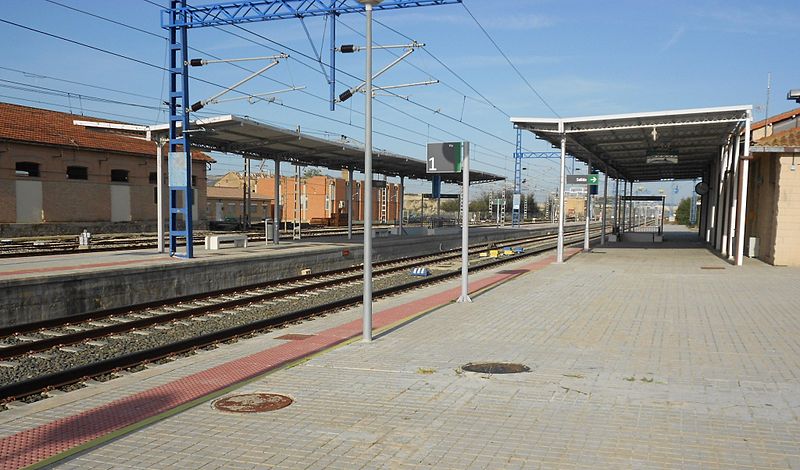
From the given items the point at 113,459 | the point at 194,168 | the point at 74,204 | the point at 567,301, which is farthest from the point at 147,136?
the point at 194,168

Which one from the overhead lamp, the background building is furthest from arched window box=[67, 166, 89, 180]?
the overhead lamp

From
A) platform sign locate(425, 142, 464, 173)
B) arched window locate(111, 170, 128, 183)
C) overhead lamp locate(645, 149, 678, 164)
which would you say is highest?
overhead lamp locate(645, 149, 678, 164)

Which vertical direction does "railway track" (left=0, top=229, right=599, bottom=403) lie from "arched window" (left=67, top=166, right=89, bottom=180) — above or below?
below

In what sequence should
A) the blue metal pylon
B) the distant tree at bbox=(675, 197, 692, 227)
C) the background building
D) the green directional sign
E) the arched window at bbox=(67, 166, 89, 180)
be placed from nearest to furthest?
the blue metal pylon
the green directional sign
the arched window at bbox=(67, 166, 89, 180)
the background building
the distant tree at bbox=(675, 197, 692, 227)

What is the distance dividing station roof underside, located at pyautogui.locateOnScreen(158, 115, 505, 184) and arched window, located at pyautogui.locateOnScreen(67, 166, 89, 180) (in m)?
17.8

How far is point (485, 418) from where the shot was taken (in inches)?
215

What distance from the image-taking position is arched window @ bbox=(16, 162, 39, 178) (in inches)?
1388

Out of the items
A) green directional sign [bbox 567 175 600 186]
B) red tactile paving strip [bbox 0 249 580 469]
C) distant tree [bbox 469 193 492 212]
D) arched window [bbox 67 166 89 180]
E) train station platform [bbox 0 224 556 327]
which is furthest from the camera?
distant tree [bbox 469 193 492 212]

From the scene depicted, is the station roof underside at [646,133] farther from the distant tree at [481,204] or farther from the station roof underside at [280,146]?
the distant tree at [481,204]

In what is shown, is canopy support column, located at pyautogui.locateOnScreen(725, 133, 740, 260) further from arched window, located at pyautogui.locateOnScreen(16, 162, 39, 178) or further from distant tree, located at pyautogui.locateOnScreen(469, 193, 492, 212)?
distant tree, located at pyautogui.locateOnScreen(469, 193, 492, 212)

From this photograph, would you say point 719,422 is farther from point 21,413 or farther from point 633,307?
point 633,307

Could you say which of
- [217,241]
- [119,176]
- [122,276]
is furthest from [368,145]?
[119,176]

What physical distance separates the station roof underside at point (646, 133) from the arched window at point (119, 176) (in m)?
28.7

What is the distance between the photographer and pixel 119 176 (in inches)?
1631
